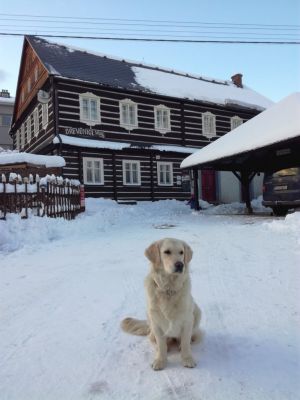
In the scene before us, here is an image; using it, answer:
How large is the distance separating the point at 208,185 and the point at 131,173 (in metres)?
5.99

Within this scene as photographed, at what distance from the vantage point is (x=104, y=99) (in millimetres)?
21453

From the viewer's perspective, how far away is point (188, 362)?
306 cm

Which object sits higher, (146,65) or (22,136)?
(146,65)

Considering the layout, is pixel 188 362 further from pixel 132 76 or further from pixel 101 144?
pixel 132 76

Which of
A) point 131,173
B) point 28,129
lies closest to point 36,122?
point 28,129

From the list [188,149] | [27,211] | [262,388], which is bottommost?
[262,388]

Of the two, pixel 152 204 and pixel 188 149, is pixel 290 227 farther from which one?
pixel 188 149

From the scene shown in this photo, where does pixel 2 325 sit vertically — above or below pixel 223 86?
below

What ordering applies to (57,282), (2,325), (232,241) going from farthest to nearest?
(232,241) → (57,282) → (2,325)

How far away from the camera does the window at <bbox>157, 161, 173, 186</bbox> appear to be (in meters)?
23.2

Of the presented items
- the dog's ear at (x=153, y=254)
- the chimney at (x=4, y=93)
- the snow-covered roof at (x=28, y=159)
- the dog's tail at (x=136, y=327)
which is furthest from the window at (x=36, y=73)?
the chimney at (x=4, y=93)

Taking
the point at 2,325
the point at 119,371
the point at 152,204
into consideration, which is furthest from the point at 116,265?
the point at 152,204

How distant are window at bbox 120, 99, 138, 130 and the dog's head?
19489 mm

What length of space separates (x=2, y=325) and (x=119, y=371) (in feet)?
5.71
